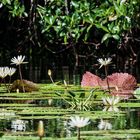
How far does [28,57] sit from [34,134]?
570cm

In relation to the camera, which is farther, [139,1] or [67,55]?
[67,55]

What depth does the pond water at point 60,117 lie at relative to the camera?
7.27 feet

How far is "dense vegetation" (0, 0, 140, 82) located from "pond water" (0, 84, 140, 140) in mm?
2591

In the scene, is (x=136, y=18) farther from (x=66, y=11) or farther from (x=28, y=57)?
(x=28, y=57)

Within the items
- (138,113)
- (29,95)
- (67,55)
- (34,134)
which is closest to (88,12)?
(67,55)

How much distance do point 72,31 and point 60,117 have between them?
4056mm

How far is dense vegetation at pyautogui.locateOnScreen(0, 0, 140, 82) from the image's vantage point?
6199 mm

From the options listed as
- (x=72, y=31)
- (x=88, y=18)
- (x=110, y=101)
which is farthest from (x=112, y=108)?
(x=72, y=31)

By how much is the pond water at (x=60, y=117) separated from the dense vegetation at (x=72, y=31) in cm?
259

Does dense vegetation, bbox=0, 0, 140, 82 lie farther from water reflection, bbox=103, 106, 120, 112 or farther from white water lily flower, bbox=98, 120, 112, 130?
white water lily flower, bbox=98, 120, 112, 130

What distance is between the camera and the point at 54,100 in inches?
135

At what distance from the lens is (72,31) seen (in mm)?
6703

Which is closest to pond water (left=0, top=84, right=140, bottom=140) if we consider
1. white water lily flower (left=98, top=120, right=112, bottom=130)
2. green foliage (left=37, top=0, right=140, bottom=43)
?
white water lily flower (left=98, top=120, right=112, bottom=130)

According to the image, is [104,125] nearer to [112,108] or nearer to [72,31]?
[112,108]
